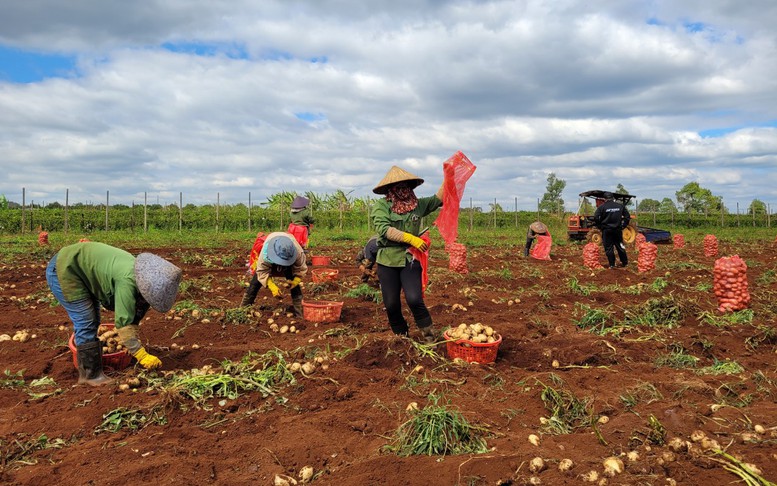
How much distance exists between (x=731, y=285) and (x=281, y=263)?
5.41 m

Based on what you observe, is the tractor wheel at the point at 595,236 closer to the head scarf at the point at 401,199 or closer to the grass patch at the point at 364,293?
the grass patch at the point at 364,293

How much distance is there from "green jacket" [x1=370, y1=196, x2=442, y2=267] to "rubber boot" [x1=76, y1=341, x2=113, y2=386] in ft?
8.16

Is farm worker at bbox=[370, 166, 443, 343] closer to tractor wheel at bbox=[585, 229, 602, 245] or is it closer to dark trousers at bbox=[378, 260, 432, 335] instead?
dark trousers at bbox=[378, 260, 432, 335]

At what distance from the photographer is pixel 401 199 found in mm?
5238

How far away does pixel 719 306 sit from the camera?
22.6 feet

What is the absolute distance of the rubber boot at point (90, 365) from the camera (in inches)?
173

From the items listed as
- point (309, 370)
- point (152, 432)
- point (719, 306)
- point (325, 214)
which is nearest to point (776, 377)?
point (719, 306)

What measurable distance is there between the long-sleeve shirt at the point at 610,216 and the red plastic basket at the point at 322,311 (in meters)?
6.79

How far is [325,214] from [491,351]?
25199 mm

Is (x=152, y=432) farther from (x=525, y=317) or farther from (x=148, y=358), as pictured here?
(x=525, y=317)

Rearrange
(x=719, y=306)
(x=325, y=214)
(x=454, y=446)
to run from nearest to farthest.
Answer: (x=454, y=446), (x=719, y=306), (x=325, y=214)

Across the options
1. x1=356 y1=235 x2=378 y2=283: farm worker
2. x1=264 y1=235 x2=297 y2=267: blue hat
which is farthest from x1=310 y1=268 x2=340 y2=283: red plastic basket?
x1=264 y1=235 x2=297 y2=267: blue hat

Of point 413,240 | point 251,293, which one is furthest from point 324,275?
point 413,240

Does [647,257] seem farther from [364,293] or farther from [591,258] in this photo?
[364,293]
